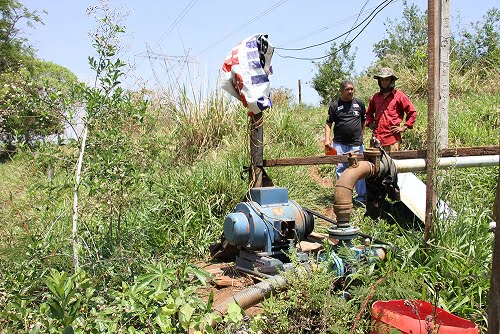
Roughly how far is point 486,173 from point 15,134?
527 cm

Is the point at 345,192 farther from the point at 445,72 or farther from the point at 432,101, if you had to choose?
the point at 445,72

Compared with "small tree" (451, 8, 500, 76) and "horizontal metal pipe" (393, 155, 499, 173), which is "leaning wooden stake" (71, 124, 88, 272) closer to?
"horizontal metal pipe" (393, 155, 499, 173)

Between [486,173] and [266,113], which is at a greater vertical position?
[266,113]

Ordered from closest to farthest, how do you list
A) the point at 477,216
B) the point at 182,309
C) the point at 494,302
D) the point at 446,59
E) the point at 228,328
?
the point at 494,302 → the point at 182,309 → the point at 228,328 → the point at 477,216 → the point at 446,59

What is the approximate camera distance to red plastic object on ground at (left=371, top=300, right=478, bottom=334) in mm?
2605

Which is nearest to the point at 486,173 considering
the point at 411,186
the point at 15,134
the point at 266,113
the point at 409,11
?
the point at 411,186

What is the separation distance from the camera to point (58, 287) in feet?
7.29

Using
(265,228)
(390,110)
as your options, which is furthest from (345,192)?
(390,110)

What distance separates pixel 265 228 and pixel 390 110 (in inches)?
118

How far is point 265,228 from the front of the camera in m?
4.24

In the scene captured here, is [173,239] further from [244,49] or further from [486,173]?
[486,173]

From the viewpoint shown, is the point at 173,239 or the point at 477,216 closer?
the point at 477,216

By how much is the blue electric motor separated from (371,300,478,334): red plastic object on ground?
4.29 feet

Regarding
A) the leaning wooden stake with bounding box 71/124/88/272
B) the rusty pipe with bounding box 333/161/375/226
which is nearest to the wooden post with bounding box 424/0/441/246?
the rusty pipe with bounding box 333/161/375/226
